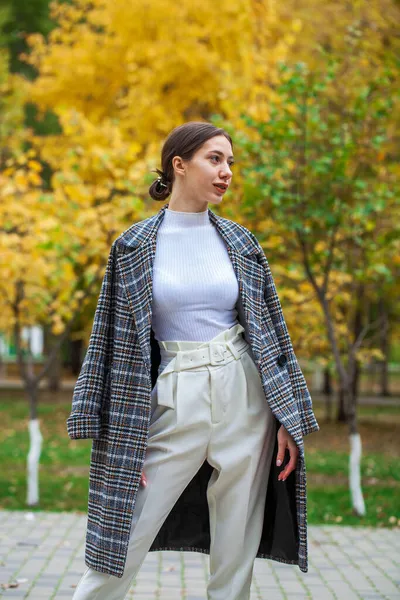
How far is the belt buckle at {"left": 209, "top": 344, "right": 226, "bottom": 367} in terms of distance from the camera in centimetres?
304

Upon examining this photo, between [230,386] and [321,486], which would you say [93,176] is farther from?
[230,386]

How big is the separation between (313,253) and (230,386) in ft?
16.9

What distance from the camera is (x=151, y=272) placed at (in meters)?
3.05

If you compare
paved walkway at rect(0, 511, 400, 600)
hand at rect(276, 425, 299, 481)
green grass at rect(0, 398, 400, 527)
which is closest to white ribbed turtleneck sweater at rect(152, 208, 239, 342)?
hand at rect(276, 425, 299, 481)

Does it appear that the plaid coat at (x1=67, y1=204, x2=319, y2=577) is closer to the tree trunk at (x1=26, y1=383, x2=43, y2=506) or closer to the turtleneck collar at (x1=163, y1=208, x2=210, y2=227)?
the turtleneck collar at (x1=163, y1=208, x2=210, y2=227)

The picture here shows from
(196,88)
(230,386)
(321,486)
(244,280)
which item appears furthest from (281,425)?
(196,88)

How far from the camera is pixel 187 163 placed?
3.14 m

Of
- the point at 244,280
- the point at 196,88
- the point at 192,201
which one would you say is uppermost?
the point at 196,88

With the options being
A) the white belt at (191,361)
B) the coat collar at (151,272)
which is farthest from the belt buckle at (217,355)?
the coat collar at (151,272)

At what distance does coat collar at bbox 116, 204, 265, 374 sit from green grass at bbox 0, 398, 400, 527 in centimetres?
474

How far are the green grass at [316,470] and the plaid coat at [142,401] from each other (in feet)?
14.6

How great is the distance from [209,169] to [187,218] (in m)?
0.20

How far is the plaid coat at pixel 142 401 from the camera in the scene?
9.72 feet

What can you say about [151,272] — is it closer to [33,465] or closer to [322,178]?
[322,178]
